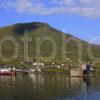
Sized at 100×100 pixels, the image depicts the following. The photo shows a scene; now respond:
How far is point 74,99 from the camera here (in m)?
109

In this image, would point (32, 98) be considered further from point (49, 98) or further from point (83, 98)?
point (83, 98)

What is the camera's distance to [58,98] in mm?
112500

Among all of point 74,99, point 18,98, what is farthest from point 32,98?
point 74,99

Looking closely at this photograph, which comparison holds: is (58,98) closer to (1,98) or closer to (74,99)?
(74,99)

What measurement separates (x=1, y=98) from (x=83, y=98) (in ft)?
75.0

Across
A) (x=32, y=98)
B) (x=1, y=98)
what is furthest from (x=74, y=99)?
(x=1, y=98)

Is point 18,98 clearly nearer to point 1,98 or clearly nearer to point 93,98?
point 1,98

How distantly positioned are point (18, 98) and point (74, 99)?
1531 cm

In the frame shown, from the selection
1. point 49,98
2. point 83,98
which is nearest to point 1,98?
point 49,98

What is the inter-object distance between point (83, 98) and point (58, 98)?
7.02 m

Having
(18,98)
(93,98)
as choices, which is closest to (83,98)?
(93,98)

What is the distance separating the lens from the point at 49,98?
366ft

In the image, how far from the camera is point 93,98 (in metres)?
112

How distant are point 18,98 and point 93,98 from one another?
20.9 metres
